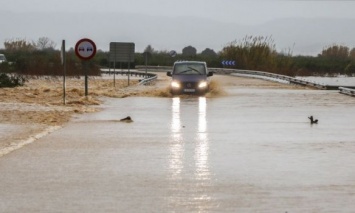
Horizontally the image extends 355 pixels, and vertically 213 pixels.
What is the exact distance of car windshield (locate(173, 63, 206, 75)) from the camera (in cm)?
3972

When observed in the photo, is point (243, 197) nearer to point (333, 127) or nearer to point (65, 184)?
point (65, 184)

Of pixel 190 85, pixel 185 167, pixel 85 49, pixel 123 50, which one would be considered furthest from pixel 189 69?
pixel 185 167

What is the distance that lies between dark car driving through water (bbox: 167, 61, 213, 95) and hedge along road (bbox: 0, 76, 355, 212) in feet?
49.6

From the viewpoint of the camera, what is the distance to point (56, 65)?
7650cm

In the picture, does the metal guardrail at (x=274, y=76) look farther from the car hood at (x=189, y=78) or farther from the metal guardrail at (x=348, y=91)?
the car hood at (x=189, y=78)

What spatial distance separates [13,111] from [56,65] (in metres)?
50.0

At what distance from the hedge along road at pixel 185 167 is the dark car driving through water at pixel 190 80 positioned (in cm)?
1513

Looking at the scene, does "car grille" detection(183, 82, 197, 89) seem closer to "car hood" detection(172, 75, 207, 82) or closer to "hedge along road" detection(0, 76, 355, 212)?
"car hood" detection(172, 75, 207, 82)

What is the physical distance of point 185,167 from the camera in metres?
13.2

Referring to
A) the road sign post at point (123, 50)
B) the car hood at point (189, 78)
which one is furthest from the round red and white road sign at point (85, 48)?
the road sign post at point (123, 50)

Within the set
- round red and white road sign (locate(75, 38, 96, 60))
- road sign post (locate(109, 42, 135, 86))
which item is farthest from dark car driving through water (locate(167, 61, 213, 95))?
road sign post (locate(109, 42, 135, 86))

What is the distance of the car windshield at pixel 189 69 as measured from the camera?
130ft

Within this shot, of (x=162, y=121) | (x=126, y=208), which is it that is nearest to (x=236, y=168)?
(x=126, y=208)

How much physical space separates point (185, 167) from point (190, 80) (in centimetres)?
2606
